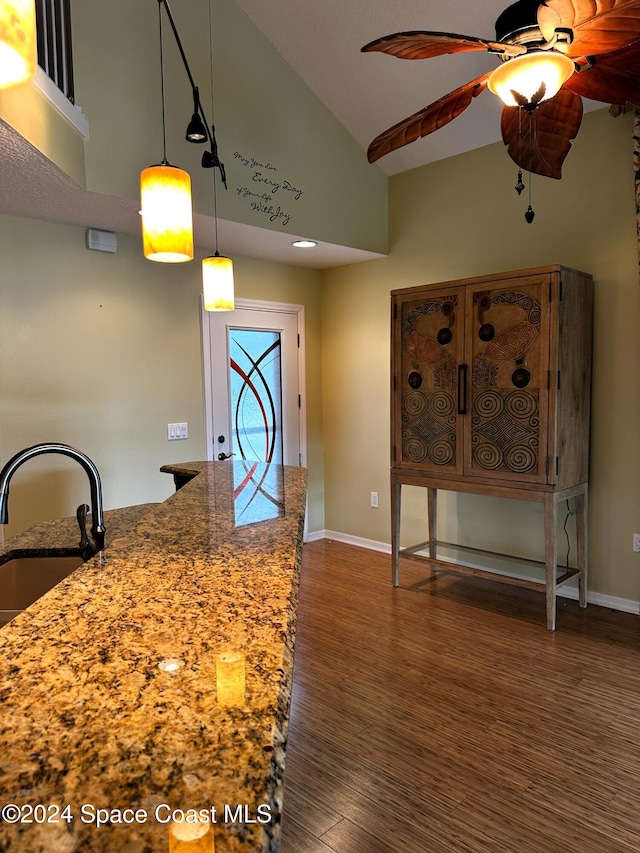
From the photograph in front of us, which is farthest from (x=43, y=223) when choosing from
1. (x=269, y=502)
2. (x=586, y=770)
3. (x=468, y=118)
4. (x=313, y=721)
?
(x=586, y=770)

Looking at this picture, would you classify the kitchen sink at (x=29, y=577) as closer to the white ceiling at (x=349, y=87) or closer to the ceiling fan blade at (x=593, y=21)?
the white ceiling at (x=349, y=87)

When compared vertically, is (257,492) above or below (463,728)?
above

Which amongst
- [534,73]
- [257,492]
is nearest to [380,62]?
[534,73]

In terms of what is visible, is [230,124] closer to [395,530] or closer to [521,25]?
[521,25]

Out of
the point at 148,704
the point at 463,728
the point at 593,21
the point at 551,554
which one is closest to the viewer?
the point at 148,704

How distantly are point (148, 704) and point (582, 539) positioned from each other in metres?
3.11

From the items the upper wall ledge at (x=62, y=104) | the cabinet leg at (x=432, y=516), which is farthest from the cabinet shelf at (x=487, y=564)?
the upper wall ledge at (x=62, y=104)

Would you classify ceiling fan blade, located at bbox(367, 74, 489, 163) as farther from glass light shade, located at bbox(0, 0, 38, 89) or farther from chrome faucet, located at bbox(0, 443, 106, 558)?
chrome faucet, located at bbox(0, 443, 106, 558)

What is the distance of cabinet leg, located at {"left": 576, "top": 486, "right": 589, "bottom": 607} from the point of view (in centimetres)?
325

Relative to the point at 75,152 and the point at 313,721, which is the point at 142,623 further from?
the point at 75,152

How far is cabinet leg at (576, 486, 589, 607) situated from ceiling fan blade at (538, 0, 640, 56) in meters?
2.40

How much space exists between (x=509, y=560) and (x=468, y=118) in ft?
9.02

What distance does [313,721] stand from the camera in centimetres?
228

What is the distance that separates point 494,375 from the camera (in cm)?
317
